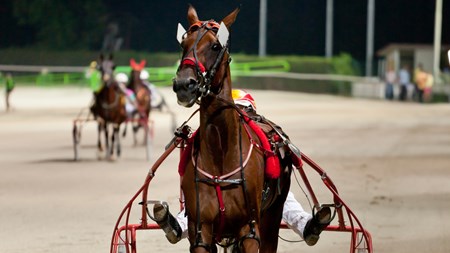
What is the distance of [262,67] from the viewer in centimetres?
5497

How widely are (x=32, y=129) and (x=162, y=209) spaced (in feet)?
65.6

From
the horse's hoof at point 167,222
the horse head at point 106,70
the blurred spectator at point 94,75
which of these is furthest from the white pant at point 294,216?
the blurred spectator at point 94,75

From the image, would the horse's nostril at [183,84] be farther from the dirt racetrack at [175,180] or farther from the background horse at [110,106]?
the background horse at [110,106]

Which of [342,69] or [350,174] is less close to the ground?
[350,174]

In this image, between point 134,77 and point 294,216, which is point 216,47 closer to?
point 294,216

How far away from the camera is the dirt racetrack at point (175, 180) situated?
32.2 feet

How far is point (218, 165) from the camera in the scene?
5.99 meters

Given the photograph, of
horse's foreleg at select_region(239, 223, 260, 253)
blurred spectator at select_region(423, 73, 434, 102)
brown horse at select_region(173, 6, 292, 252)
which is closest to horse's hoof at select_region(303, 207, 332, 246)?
brown horse at select_region(173, 6, 292, 252)

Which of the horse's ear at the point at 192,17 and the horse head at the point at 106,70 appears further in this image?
the horse head at the point at 106,70

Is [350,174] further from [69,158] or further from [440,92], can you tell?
[440,92]

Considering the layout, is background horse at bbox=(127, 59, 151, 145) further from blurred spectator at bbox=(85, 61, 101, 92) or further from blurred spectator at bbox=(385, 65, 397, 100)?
blurred spectator at bbox=(385, 65, 397, 100)

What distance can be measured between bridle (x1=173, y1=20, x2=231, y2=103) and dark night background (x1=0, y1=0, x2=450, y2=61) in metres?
55.6

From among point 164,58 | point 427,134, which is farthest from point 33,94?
point 427,134

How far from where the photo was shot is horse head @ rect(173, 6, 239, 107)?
554 cm
